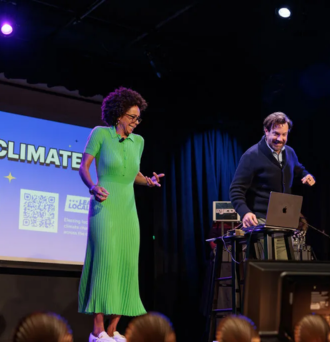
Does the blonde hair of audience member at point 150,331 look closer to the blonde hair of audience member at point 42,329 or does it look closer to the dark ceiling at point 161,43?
the blonde hair of audience member at point 42,329

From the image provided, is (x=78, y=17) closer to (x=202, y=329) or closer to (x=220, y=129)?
(x=220, y=129)

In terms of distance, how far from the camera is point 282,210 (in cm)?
356

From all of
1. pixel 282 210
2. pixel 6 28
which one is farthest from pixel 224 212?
pixel 6 28

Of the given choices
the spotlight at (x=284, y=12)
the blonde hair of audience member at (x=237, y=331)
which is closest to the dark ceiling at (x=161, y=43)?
the spotlight at (x=284, y=12)

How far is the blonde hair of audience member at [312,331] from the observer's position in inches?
61.3

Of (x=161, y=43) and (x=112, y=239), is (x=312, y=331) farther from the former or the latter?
(x=161, y=43)

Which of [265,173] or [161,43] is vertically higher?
[161,43]

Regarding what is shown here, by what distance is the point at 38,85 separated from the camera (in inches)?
239

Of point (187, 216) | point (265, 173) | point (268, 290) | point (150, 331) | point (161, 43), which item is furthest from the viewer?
point (187, 216)

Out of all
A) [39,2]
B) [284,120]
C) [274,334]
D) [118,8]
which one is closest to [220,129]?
[118,8]

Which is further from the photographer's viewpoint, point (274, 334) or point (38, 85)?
point (38, 85)

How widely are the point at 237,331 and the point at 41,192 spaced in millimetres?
4557

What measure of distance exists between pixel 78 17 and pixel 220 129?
8.62 feet

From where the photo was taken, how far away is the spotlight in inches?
217
